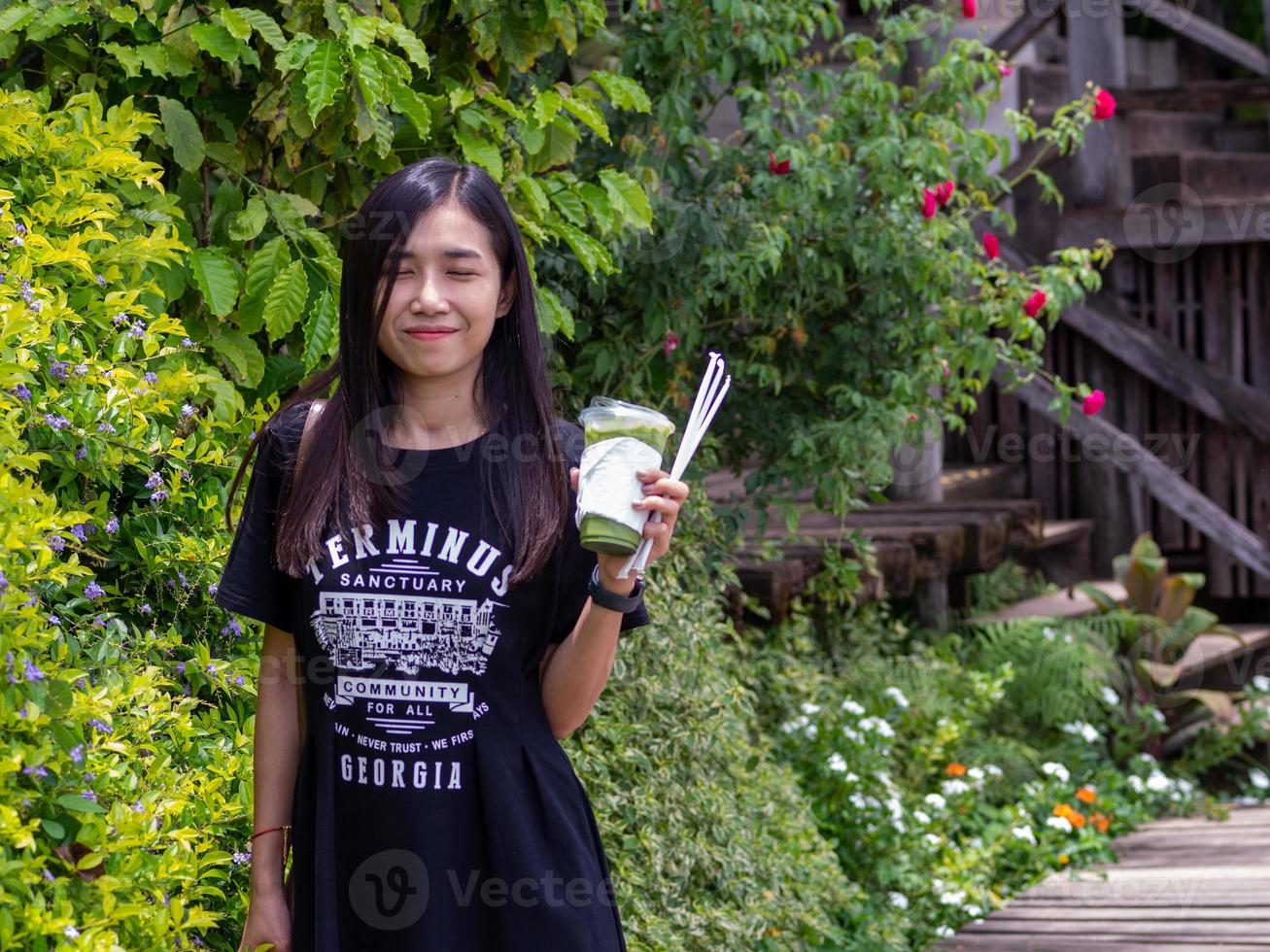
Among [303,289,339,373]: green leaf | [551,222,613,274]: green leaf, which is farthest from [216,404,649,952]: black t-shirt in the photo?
[551,222,613,274]: green leaf

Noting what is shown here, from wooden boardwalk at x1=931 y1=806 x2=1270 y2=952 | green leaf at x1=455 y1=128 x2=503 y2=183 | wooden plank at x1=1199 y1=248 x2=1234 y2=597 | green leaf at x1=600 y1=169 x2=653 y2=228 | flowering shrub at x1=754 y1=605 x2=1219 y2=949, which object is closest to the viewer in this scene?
green leaf at x1=455 y1=128 x2=503 y2=183

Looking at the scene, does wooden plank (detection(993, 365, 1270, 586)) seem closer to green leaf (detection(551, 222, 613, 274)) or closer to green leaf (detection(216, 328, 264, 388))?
green leaf (detection(551, 222, 613, 274))

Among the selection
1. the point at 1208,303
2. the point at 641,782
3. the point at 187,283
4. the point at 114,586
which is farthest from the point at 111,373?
the point at 1208,303

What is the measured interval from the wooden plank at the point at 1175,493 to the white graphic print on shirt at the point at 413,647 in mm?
5794

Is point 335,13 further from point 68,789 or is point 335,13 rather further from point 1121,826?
point 1121,826

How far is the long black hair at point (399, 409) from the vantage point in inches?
77.7

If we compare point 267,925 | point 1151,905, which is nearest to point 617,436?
point 267,925

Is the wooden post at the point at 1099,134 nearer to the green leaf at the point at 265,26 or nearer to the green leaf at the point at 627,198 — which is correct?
the green leaf at the point at 627,198

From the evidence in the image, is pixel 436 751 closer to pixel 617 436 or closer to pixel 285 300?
pixel 617 436

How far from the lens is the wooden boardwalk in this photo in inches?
167

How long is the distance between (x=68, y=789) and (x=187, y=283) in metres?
1.39

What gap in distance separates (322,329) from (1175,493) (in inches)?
218

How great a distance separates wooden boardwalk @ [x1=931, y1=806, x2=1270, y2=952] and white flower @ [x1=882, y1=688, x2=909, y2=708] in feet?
2.45

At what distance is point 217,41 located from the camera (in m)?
2.80
